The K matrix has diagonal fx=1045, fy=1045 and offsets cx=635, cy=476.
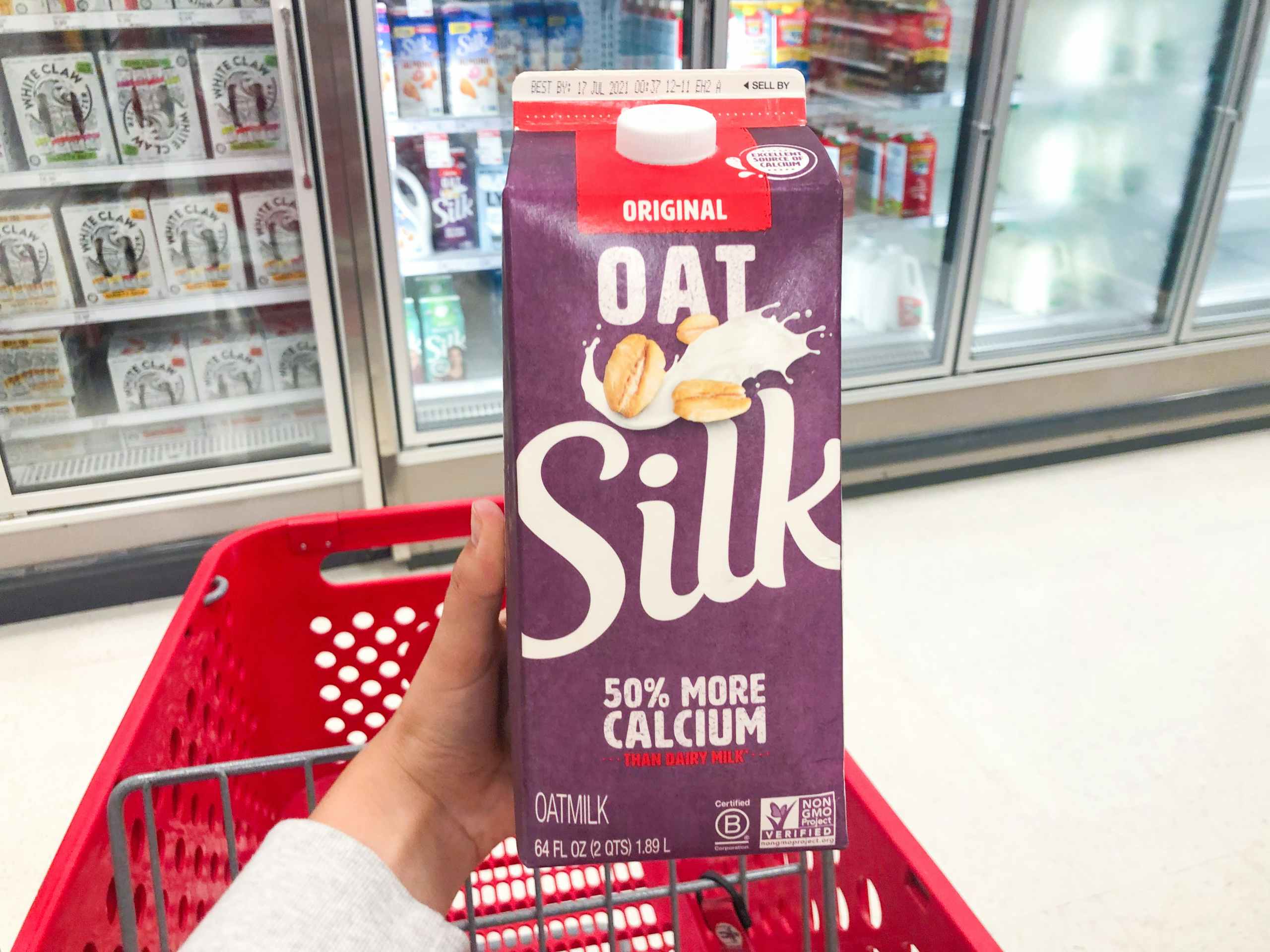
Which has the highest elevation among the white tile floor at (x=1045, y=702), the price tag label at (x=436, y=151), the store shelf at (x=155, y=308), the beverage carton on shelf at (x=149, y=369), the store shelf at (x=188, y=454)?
the price tag label at (x=436, y=151)

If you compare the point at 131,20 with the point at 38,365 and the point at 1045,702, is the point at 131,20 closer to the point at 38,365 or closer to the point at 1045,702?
the point at 38,365

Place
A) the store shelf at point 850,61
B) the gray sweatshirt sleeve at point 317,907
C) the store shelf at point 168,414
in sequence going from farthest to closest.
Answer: the store shelf at point 850,61, the store shelf at point 168,414, the gray sweatshirt sleeve at point 317,907

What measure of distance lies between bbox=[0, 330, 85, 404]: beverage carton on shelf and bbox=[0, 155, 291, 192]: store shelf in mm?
312

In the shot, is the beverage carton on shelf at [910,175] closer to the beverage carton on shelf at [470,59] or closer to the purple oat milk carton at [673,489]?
the beverage carton on shelf at [470,59]

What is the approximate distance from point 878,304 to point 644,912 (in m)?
2.18

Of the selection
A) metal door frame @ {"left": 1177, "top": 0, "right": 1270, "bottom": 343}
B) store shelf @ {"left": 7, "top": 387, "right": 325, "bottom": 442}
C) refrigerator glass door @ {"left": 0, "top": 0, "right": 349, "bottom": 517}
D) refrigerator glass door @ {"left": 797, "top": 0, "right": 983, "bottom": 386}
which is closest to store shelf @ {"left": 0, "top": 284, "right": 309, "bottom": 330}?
refrigerator glass door @ {"left": 0, "top": 0, "right": 349, "bottom": 517}

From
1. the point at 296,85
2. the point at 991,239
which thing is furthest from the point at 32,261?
the point at 991,239

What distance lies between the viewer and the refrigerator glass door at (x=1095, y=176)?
9.24ft

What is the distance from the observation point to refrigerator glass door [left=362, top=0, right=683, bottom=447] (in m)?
2.27

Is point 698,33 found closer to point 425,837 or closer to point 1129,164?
point 1129,164

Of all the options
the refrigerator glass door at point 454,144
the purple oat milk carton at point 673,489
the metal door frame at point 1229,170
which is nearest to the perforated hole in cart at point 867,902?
the purple oat milk carton at point 673,489

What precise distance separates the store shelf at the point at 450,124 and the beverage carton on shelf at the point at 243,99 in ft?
0.79

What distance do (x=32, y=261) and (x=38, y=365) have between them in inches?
9.9

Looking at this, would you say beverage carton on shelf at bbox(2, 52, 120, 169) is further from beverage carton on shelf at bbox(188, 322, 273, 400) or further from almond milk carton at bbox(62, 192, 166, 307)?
beverage carton on shelf at bbox(188, 322, 273, 400)
